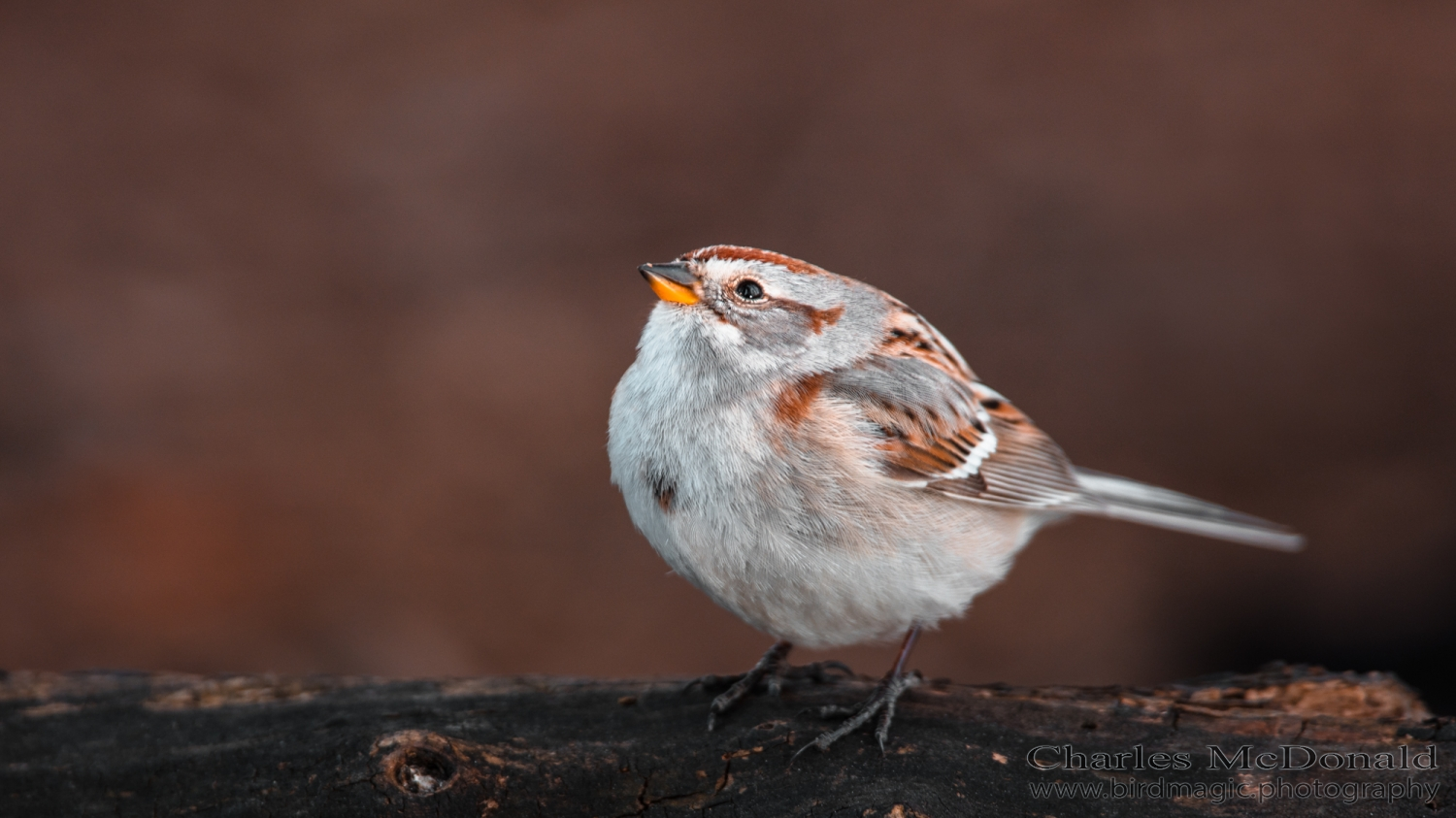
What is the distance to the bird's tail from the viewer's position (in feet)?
10.8

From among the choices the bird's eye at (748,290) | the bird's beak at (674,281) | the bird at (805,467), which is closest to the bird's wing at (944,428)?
the bird at (805,467)

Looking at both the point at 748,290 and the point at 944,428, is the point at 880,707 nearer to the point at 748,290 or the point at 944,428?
the point at 944,428

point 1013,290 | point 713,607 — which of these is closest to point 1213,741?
point 713,607

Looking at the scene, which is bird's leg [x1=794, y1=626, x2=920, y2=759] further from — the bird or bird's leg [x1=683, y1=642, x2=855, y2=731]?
bird's leg [x1=683, y1=642, x2=855, y2=731]

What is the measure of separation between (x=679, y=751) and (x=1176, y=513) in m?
1.76

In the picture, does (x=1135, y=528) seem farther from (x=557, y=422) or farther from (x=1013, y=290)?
(x=557, y=422)

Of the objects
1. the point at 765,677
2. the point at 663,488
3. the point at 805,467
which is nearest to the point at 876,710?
the point at 765,677

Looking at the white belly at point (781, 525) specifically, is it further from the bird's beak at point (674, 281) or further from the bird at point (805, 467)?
the bird's beak at point (674, 281)

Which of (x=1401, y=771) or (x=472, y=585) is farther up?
(x=472, y=585)

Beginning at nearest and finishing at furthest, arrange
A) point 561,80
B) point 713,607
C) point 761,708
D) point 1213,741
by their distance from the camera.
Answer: point 1213,741, point 761,708, point 713,607, point 561,80

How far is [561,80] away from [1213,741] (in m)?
4.44

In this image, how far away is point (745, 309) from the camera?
2662mm

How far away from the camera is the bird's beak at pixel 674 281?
8.59 feet

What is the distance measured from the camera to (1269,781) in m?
2.35
